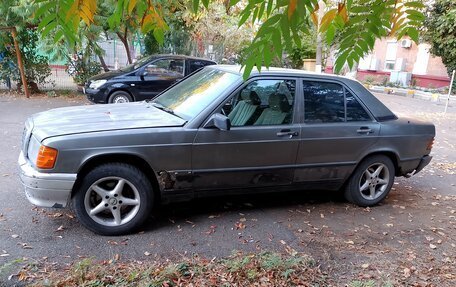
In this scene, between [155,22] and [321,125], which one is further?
[321,125]

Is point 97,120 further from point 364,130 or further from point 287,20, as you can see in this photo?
point 364,130

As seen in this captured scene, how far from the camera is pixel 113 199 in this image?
377 cm

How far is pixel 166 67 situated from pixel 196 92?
23.3 feet

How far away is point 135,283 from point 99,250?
0.74m

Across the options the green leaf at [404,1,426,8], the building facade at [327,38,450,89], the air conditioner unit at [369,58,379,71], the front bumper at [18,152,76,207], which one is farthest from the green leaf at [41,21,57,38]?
the air conditioner unit at [369,58,379,71]

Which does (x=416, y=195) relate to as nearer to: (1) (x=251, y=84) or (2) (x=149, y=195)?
(1) (x=251, y=84)

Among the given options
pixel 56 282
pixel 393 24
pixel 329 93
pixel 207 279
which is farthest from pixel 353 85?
pixel 56 282

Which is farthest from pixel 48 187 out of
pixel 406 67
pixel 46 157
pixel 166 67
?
pixel 406 67

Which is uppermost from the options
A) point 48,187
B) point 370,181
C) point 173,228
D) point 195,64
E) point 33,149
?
point 195,64

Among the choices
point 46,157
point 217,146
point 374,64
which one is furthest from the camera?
point 374,64

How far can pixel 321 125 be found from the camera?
4504mm

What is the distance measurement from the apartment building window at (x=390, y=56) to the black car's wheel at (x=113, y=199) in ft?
85.7

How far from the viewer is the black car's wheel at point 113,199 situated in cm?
Answer: 368

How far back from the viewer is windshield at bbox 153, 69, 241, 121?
4.16m
